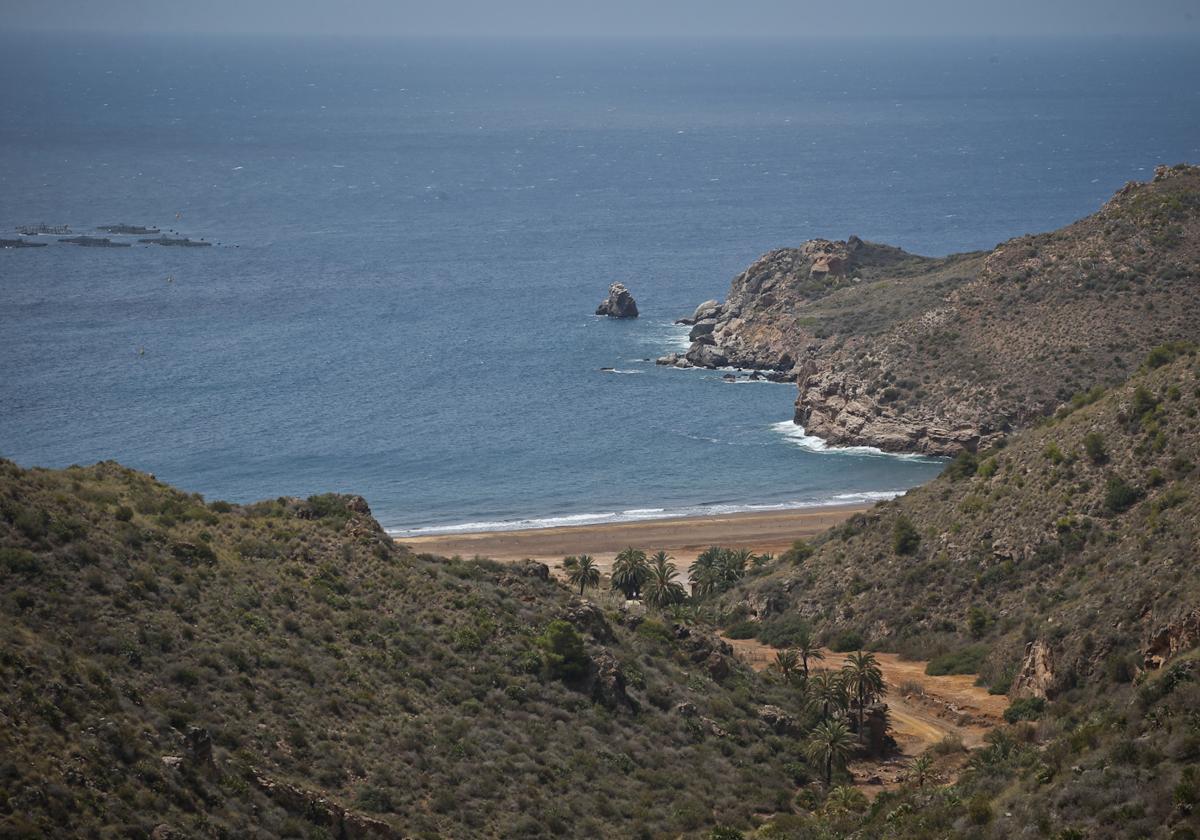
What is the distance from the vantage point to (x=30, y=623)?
39.7 meters

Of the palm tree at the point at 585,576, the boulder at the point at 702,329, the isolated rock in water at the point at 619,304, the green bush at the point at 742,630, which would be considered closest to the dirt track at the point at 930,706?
the green bush at the point at 742,630

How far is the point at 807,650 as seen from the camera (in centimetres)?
5638

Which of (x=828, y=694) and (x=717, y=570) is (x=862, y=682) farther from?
(x=717, y=570)

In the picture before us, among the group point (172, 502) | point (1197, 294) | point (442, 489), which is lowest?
point (442, 489)

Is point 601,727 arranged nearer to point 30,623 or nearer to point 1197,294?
point 30,623

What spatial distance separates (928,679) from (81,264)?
5294 inches

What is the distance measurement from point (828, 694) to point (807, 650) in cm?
502

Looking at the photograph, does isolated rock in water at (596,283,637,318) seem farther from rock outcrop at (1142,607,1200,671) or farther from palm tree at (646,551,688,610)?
rock outcrop at (1142,607,1200,671)

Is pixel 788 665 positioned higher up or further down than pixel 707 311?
further down

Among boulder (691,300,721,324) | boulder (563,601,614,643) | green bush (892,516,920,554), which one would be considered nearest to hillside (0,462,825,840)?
boulder (563,601,614,643)

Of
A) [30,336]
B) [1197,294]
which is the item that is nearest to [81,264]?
[30,336]

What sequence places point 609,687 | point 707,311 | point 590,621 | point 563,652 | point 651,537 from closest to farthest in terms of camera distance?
point 609,687 < point 563,652 < point 590,621 < point 651,537 < point 707,311

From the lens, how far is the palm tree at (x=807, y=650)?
56450 mm

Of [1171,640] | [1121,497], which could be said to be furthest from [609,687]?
[1121,497]
